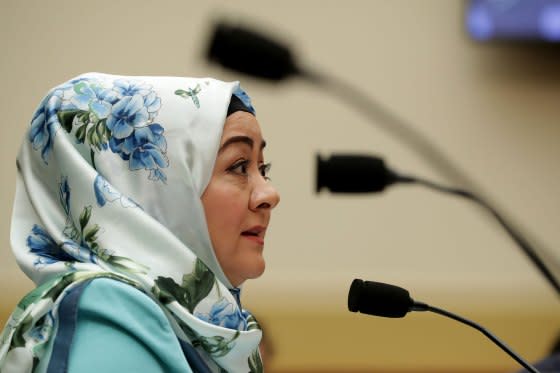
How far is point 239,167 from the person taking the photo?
146 centimetres

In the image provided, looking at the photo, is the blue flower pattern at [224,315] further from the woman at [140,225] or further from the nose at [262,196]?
the nose at [262,196]

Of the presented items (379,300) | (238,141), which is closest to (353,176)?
(379,300)

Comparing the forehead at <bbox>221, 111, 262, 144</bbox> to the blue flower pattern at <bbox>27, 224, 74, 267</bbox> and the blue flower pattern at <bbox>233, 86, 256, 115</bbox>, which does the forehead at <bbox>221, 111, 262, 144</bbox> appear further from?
the blue flower pattern at <bbox>27, 224, 74, 267</bbox>

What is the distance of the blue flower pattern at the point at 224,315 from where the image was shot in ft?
4.32

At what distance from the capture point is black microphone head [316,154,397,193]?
4.01 ft

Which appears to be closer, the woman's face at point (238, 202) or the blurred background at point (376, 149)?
the woman's face at point (238, 202)

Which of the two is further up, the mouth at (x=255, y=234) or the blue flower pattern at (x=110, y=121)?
the blue flower pattern at (x=110, y=121)

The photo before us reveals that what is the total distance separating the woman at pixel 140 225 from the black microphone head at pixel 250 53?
32 centimetres

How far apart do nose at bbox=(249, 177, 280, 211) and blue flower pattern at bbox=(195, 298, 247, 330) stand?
175mm

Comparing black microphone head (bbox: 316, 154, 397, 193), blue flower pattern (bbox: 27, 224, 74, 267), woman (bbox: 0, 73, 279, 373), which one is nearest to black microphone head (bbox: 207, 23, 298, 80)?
black microphone head (bbox: 316, 154, 397, 193)

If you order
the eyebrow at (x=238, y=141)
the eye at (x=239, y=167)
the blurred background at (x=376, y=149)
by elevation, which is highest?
the eyebrow at (x=238, y=141)

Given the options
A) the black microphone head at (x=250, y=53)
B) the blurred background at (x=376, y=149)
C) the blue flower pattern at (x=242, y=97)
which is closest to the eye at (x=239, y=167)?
the blue flower pattern at (x=242, y=97)

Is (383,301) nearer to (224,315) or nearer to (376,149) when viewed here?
(224,315)

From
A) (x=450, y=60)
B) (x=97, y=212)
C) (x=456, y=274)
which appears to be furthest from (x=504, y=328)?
(x=97, y=212)
